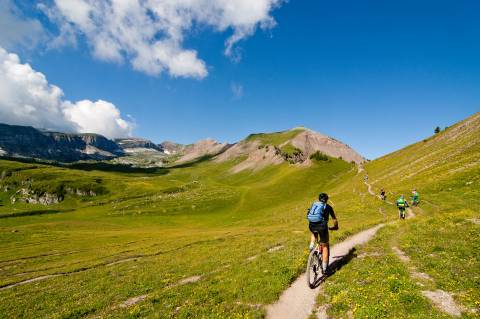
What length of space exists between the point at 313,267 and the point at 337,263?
14.7 feet

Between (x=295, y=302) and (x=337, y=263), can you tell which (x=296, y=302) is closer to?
(x=295, y=302)

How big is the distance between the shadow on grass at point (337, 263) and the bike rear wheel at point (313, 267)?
22 cm

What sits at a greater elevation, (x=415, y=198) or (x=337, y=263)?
(x=415, y=198)

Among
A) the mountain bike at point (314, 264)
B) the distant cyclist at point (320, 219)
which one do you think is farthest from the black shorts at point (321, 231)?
the mountain bike at point (314, 264)

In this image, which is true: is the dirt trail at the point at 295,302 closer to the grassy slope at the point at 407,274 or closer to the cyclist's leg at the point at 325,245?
the grassy slope at the point at 407,274

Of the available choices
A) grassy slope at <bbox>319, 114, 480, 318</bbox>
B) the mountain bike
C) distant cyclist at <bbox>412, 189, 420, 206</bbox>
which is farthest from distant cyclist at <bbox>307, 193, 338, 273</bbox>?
distant cyclist at <bbox>412, 189, 420, 206</bbox>

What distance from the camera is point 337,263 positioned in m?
19.9

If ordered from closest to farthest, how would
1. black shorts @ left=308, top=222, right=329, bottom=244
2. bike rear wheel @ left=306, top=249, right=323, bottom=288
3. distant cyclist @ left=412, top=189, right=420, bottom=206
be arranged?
bike rear wheel @ left=306, top=249, right=323, bottom=288 → black shorts @ left=308, top=222, right=329, bottom=244 → distant cyclist @ left=412, top=189, right=420, bottom=206

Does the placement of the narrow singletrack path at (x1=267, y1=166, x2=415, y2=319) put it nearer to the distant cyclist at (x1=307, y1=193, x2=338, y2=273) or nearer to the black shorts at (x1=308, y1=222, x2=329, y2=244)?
the distant cyclist at (x1=307, y1=193, x2=338, y2=273)

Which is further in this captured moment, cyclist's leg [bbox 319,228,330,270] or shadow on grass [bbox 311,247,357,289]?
shadow on grass [bbox 311,247,357,289]

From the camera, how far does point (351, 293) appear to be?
1398 centimetres

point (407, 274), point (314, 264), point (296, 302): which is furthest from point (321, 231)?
point (407, 274)

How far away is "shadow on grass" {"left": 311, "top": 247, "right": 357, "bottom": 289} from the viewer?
1674 centimetres

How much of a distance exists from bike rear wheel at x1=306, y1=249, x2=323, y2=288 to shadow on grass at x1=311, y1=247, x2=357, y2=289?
22 centimetres
